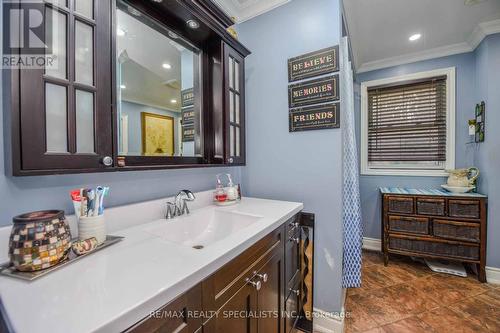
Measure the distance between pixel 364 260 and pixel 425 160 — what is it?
1417 mm

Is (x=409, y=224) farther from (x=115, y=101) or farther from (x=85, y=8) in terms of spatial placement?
(x=85, y=8)

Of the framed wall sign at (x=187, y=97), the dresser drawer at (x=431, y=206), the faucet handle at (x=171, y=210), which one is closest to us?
the faucet handle at (x=171, y=210)

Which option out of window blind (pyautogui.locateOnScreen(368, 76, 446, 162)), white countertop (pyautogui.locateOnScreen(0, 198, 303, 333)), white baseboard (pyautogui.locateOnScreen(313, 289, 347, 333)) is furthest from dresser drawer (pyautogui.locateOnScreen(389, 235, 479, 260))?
white countertop (pyautogui.locateOnScreen(0, 198, 303, 333))

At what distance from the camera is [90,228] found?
725mm

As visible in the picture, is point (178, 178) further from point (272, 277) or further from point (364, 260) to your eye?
point (364, 260)

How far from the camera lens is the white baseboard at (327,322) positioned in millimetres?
1412

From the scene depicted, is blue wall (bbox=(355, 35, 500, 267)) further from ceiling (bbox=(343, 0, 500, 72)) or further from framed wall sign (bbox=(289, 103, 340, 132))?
framed wall sign (bbox=(289, 103, 340, 132))

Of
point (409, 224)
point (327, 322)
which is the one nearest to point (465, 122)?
point (409, 224)

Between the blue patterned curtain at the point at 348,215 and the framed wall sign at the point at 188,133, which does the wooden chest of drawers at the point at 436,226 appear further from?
the framed wall sign at the point at 188,133

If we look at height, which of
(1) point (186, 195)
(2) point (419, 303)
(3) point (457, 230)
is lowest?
(2) point (419, 303)

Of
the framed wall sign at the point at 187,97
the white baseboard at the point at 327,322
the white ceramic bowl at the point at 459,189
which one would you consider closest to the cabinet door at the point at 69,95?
the framed wall sign at the point at 187,97

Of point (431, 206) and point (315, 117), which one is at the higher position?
point (315, 117)

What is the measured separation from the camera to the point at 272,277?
1.01 m

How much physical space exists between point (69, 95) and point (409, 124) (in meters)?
3.21
